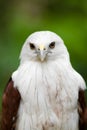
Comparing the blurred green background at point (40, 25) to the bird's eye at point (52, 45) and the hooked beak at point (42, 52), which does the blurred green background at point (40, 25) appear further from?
the hooked beak at point (42, 52)

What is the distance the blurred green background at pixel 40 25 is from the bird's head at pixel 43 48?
1.78m

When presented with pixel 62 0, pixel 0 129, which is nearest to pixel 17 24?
pixel 62 0

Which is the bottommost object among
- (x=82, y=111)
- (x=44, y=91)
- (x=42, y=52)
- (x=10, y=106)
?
(x=82, y=111)

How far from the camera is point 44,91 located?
10219 mm

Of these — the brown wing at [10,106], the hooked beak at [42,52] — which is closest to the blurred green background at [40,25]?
the brown wing at [10,106]

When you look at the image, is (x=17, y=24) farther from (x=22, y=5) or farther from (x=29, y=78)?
(x=29, y=78)

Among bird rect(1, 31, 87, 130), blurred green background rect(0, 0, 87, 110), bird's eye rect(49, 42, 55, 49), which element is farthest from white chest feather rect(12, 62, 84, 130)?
blurred green background rect(0, 0, 87, 110)

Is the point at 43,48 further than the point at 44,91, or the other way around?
the point at 44,91

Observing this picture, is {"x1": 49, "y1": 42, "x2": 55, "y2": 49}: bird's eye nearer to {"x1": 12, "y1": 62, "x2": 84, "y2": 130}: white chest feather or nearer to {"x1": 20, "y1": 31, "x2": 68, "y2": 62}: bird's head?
{"x1": 20, "y1": 31, "x2": 68, "y2": 62}: bird's head

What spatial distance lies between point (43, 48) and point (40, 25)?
10.5 feet

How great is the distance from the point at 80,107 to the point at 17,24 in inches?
128

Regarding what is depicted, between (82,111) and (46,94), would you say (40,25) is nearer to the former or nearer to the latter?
(82,111)

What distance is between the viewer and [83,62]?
12320 mm

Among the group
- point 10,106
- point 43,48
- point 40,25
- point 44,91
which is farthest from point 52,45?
point 40,25
